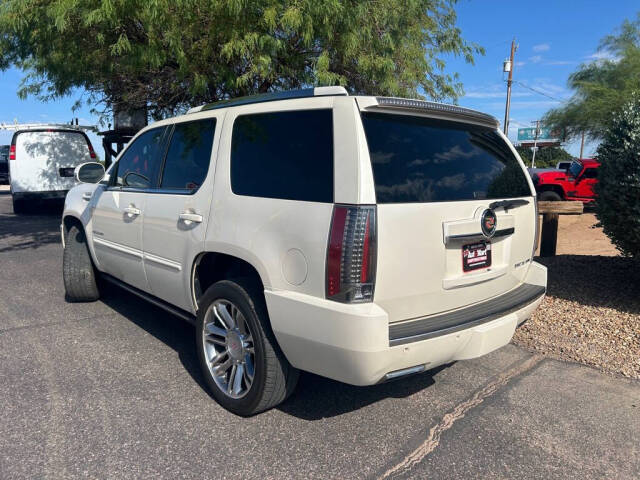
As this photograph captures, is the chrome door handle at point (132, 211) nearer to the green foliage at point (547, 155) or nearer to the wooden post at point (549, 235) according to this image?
the wooden post at point (549, 235)

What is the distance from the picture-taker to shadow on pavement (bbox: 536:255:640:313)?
5027 millimetres

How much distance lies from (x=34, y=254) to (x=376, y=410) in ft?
22.4

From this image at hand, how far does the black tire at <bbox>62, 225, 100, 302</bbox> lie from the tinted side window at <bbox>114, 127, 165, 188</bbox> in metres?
1.02

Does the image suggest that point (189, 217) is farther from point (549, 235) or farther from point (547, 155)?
point (547, 155)

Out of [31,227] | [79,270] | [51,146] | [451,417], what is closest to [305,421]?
[451,417]

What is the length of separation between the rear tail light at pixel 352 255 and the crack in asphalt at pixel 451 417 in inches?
34.9

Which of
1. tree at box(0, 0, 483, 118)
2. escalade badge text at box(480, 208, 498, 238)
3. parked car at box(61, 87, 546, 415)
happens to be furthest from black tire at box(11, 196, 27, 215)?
escalade badge text at box(480, 208, 498, 238)

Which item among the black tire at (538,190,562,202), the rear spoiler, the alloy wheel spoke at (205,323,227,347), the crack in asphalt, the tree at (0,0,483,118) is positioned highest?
the tree at (0,0,483,118)

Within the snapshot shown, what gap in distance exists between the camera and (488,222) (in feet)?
9.29

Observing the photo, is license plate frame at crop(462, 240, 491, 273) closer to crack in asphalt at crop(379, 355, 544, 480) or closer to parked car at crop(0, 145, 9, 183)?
crack in asphalt at crop(379, 355, 544, 480)

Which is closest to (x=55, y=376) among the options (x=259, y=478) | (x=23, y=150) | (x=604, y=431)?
(x=259, y=478)

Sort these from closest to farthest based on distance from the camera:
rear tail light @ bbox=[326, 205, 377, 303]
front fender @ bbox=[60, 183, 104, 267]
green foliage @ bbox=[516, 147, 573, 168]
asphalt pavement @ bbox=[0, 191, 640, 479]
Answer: rear tail light @ bbox=[326, 205, 377, 303], asphalt pavement @ bbox=[0, 191, 640, 479], front fender @ bbox=[60, 183, 104, 267], green foliage @ bbox=[516, 147, 573, 168]

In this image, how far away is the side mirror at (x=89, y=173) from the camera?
4.79 metres

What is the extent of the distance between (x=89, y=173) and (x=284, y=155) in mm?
2831
